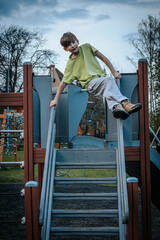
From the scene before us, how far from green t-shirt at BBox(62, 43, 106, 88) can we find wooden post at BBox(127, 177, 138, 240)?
5.06 ft

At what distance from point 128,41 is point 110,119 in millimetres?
12921

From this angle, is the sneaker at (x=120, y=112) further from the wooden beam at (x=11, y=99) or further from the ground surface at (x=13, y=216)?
the ground surface at (x=13, y=216)

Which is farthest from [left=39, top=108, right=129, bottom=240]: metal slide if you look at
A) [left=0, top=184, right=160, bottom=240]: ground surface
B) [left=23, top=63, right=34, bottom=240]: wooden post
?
[left=0, top=184, right=160, bottom=240]: ground surface

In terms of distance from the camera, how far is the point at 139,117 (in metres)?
3.63

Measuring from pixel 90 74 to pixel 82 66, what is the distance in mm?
206

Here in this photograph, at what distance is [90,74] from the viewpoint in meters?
3.64

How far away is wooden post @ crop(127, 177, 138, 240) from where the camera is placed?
2619 mm

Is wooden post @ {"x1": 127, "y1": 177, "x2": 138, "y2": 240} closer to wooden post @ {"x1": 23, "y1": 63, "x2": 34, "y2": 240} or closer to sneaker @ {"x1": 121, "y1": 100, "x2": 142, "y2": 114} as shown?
sneaker @ {"x1": 121, "y1": 100, "x2": 142, "y2": 114}

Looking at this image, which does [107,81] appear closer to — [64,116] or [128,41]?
[64,116]

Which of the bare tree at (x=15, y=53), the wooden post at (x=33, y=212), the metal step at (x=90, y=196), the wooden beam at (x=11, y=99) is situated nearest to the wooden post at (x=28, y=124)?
the wooden beam at (x=11, y=99)

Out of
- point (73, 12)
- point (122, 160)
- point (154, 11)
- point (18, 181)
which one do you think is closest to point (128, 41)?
point (154, 11)

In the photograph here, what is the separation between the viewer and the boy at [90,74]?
3.37 m

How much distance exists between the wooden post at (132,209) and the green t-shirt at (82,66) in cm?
154

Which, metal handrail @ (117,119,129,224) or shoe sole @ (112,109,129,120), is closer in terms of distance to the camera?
metal handrail @ (117,119,129,224)
